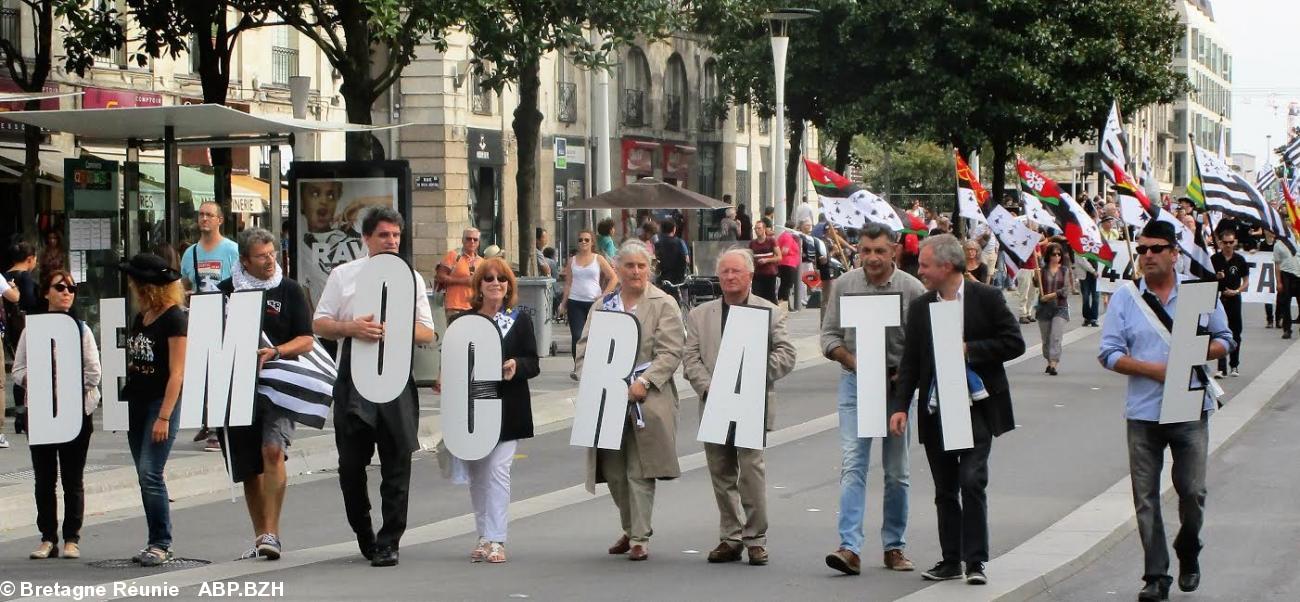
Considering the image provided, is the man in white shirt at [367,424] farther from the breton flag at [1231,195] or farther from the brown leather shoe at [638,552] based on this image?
the breton flag at [1231,195]

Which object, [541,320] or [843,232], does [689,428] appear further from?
[843,232]

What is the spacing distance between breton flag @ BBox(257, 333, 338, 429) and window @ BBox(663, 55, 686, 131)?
41084 millimetres

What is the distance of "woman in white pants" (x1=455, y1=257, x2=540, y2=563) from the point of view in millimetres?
8844

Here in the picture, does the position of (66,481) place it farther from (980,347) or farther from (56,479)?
(980,347)

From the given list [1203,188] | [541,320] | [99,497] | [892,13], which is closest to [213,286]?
[99,497]

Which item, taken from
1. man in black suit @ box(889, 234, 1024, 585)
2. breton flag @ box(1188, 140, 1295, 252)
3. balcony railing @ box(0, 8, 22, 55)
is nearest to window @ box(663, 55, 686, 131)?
balcony railing @ box(0, 8, 22, 55)

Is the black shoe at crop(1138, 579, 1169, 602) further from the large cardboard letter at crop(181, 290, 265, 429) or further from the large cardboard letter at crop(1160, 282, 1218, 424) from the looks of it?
the large cardboard letter at crop(181, 290, 265, 429)

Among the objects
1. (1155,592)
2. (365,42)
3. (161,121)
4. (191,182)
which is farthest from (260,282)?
(191,182)

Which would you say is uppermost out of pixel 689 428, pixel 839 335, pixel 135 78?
pixel 135 78

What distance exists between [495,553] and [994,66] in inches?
1332

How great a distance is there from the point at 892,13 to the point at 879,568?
1310 inches

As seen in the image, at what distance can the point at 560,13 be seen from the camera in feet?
71.8

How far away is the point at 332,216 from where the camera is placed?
1684 cm

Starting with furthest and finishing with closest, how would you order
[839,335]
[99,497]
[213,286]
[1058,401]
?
1. [1058,401]
2. [213,286]
3. [99,497]
4. [839,335]
